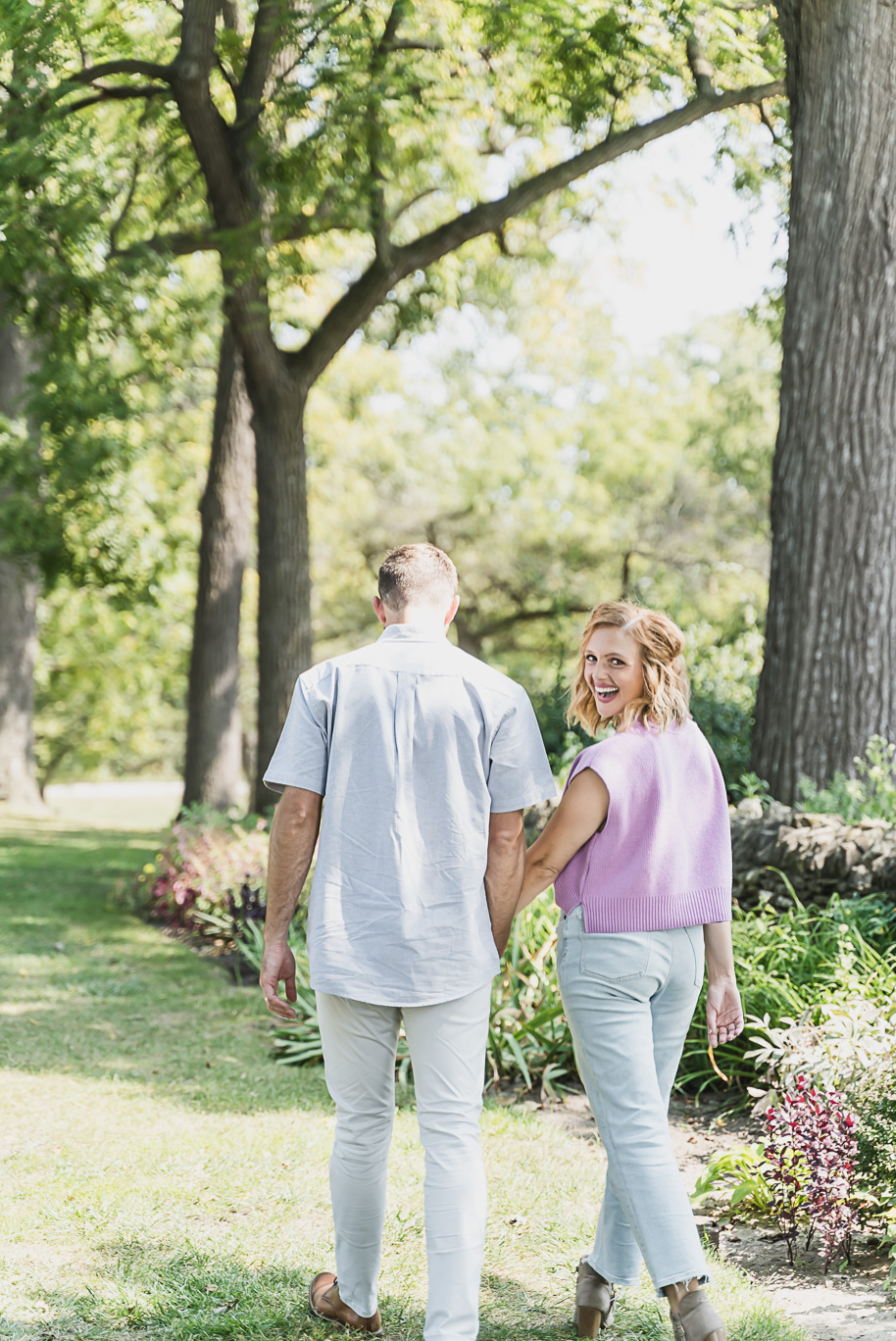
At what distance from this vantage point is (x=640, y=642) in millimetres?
2963

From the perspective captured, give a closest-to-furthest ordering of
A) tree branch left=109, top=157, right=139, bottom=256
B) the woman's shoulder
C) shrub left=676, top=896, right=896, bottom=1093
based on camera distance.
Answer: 1. the woman's shoulder
2. shrub left=676, top=896, right=896, bottom=1093
3. tree branch left=109, top=157, right=139, bottom=256

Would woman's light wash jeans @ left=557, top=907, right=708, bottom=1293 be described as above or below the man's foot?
above

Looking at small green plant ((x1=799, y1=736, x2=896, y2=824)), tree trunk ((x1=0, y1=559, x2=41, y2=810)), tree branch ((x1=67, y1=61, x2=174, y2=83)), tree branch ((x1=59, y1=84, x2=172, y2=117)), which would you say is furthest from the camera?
tree trunk ((x1=0, y1=559, x2=41, y2=810))

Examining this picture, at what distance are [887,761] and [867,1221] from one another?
3.45 metres

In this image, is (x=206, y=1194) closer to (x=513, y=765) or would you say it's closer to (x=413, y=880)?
(x=413, y=880)

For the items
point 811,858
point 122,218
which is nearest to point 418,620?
point 811,858

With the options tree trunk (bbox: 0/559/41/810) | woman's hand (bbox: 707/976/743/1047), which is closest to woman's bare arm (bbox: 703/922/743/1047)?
woman's hand (bbox: 707/976/743/1047)

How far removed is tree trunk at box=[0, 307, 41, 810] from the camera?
669 inches

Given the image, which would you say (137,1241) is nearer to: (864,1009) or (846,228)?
(864,1009)

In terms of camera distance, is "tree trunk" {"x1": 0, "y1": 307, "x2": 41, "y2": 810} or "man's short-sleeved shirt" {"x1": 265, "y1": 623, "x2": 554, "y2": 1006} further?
"tree trunk" {"x1": 0, "y1": 307, "x2": 41, "y2": 810}

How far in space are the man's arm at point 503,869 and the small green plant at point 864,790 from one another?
11.0 feet

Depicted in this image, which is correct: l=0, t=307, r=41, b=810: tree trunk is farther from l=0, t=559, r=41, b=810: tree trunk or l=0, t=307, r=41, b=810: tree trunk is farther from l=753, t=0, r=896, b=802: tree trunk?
l=753, t=0, r=896, b=802: tree trunk

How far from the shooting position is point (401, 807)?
9.10ft

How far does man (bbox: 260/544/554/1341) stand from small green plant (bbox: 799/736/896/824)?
3452 mm
